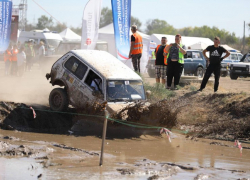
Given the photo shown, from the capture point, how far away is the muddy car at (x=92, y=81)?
11.5 meters

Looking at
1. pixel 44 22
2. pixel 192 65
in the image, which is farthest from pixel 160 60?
pixel 44 22

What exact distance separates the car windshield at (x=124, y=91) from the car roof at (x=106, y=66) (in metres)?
0.13

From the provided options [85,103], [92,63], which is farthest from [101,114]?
[92,63]

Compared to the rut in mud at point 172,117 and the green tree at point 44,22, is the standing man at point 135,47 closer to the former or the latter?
the rut in mud at point 172,117

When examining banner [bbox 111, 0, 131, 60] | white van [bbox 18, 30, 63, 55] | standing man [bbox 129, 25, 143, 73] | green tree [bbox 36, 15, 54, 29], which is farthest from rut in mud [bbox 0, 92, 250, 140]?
green tree [bbox 36, 15, 54, 29]

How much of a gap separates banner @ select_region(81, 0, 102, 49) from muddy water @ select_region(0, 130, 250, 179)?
30.1 ft

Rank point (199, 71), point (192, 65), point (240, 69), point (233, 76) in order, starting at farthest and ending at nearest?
1. point (199, 71)
2. point (192, 65)
3. point (233, 76)
4. point (240, 69)

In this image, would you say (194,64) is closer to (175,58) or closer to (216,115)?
(175,58)

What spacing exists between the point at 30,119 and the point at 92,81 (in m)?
1.90

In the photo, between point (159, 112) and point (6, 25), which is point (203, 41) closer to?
point (6, 25)

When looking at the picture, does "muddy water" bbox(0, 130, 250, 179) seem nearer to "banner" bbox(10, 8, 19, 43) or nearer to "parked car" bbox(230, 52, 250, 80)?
"parked car" bbox(230, 52, 250, 80)

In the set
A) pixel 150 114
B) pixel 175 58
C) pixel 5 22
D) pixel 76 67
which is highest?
pixel 5 22

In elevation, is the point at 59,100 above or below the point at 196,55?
below

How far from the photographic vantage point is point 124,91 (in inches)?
462
